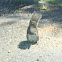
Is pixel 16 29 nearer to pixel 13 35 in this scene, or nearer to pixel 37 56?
pixel 13 35

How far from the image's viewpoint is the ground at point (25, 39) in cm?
627

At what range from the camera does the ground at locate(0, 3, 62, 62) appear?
6273mm

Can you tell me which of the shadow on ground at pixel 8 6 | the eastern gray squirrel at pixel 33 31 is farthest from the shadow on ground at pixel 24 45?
the shadow on ground at pixel 8 6

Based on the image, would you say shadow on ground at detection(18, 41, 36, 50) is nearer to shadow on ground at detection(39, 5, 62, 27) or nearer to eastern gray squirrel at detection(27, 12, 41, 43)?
eastern gray squirrel at detection(27, 12, 41, 43)

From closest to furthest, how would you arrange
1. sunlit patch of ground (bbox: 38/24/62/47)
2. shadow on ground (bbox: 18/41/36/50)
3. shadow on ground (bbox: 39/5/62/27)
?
shadow on ground (bbox: 18/41/36/50) < sunlit patch of ground (bbox: 38/24/62/47) < shadow on ground (bbox: 39/5/62/27)

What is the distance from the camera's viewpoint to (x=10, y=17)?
32.2 feet

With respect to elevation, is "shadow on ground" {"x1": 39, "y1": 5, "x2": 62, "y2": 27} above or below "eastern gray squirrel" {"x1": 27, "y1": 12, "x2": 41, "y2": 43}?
below

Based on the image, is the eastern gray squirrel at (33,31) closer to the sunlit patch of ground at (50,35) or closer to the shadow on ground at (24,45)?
the shadow on ground at (24,45)

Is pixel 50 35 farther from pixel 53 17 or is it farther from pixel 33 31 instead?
pixel 53 17

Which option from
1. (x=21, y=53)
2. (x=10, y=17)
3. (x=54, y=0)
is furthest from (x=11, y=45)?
(x=54, y=0)

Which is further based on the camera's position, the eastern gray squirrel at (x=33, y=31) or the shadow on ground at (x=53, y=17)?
the shadow on ground at (x=53, y=17)

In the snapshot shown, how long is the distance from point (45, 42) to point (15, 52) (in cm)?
101

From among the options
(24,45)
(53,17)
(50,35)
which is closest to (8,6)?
(53,17)

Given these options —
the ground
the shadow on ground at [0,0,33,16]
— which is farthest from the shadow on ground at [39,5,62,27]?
the shadow on ground at [0,0,33,16]
